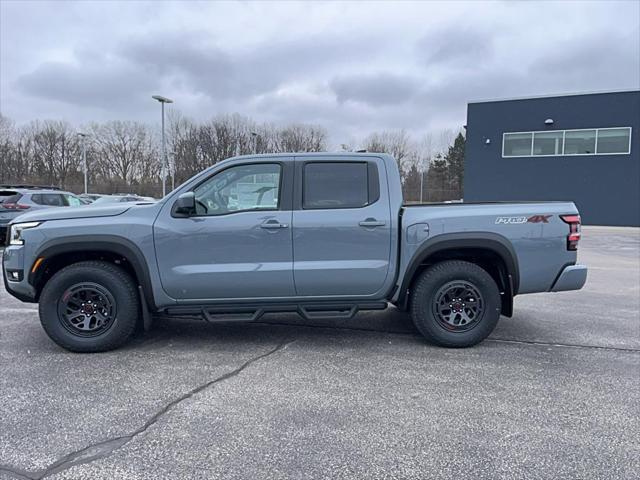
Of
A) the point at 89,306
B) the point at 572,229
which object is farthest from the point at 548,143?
the point at 89,306

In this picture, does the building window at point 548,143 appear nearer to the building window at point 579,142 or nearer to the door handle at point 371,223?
the building window at point 579,142

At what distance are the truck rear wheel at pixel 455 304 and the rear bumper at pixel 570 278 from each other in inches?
24.7

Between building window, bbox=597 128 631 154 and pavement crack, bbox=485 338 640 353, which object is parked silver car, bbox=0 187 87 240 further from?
building window, bbox=597 128 631 154

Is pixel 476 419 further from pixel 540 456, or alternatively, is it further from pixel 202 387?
pixel 202 387

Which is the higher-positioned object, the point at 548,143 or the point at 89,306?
the point at 548,143

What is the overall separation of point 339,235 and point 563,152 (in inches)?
944

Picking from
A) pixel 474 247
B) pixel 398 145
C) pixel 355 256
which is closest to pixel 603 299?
pixel 474 247

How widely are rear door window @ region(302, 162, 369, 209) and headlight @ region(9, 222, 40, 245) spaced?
2594 mm

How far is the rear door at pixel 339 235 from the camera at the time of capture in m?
4.38

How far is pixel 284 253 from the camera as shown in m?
4.36

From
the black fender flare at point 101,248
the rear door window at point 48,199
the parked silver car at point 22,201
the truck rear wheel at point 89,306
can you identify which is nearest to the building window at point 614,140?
the parked silver car at point 22,201

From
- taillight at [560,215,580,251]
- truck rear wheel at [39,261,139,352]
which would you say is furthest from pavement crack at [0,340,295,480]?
taillight at [560,215,580,251]

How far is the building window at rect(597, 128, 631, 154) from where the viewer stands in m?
22.8

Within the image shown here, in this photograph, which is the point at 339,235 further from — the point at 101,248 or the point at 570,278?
the point at 570,278
